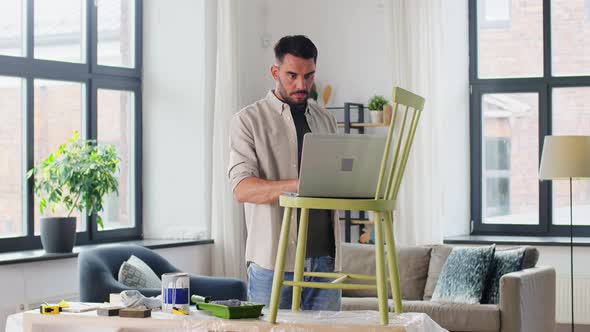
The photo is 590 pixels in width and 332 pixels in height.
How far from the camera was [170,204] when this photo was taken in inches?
279

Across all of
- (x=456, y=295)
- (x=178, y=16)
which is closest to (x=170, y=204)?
(x=178, y=16)

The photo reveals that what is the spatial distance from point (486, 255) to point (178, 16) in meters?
2.92

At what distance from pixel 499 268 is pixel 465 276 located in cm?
23

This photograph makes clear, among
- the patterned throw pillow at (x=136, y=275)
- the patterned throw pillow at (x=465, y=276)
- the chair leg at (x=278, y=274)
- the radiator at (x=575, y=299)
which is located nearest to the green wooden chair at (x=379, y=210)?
the chair leg at (x=278, y=274)

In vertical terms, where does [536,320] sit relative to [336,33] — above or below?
below

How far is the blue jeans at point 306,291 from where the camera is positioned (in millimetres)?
3053

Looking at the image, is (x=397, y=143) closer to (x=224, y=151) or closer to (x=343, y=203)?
(x=343, y=203)

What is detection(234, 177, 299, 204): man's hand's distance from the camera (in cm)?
292

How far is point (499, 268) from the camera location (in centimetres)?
586

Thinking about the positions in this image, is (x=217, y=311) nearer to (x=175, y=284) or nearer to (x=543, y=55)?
(x=175, y=284)

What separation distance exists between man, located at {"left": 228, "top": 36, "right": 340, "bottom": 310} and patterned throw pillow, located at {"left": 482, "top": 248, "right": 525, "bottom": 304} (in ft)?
9.53

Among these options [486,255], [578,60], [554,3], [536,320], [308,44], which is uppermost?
[554,3]

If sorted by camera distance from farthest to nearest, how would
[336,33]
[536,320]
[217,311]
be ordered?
[336,33] < [536,320] < [217,311]

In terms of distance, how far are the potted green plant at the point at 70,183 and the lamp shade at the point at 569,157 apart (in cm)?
287
